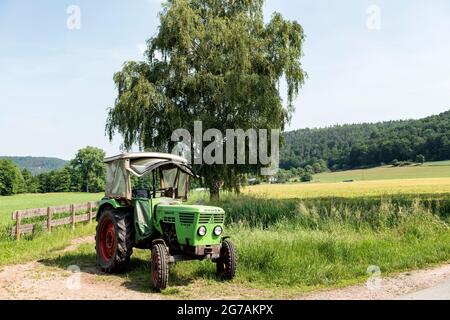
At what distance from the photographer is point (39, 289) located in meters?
7.41

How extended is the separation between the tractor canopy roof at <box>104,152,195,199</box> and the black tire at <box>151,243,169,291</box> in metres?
1.69

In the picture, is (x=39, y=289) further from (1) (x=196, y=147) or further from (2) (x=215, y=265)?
(1) (x=196, y=147)

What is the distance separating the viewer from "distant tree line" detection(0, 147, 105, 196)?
74375 mm

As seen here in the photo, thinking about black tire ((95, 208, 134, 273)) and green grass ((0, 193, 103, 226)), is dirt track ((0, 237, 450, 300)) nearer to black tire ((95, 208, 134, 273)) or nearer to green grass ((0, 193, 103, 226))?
black tire ((95, 208, 134, 273))

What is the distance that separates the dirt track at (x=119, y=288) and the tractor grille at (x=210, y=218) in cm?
112

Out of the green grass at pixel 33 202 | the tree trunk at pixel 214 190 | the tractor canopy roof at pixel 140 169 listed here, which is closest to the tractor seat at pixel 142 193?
the tractor canopy roof at pixel 140 169

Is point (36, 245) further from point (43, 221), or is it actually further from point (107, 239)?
point (107, 239)

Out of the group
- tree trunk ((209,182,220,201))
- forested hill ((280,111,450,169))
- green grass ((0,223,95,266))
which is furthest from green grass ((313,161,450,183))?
green grass ((0,223,95,266))

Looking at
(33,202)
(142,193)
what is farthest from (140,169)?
(33,202)

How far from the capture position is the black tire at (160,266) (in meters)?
7.17

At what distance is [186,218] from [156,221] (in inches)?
38.1

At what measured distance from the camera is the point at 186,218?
7578 millimetres

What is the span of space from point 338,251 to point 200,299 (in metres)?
3.70

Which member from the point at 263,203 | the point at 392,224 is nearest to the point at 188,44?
the point at 263,203
